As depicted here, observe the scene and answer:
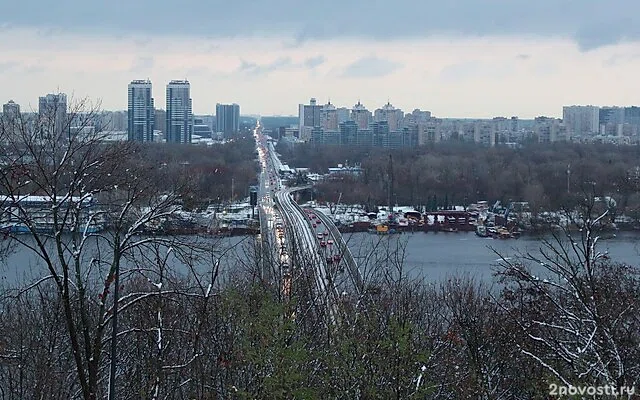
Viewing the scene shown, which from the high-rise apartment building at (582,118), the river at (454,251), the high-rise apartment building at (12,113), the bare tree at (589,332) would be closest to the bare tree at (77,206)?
the high-rise apartment building at (12,113)

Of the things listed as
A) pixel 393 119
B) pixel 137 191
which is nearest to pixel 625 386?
pixel 137 191

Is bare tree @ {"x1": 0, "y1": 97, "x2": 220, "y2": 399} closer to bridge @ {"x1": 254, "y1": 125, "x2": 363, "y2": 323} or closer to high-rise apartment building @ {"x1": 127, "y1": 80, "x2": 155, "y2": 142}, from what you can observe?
bridge @ {"x1": 254, "y1": 125, "x2": 363, "y2": 323}

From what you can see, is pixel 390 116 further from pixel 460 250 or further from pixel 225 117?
pixel 460 250

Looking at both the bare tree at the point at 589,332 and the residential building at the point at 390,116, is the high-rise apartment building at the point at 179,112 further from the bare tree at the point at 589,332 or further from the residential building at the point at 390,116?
the bare tree at the point at 589,332

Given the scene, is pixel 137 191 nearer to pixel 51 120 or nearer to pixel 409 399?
pixel 51 120

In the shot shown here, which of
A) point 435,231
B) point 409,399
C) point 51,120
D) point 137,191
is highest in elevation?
point 51,120

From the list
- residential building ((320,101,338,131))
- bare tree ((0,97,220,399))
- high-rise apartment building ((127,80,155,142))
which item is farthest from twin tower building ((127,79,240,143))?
bare tree ((0,97,220,399))
